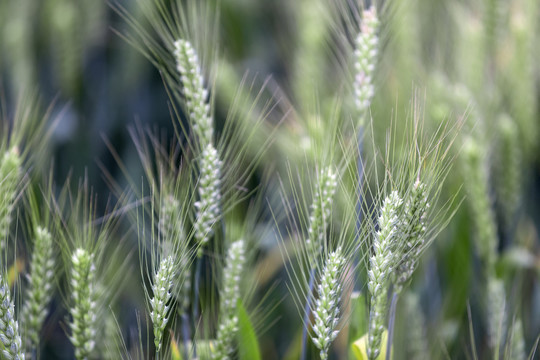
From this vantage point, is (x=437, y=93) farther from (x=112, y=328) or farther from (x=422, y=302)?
A: (x=112, y=328)

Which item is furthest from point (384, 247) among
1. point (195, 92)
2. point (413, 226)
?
point (195, 92)

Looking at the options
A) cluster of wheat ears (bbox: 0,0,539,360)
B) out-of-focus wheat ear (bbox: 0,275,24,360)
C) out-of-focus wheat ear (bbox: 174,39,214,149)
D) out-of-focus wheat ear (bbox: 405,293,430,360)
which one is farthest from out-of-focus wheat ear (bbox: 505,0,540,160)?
out-of-focus wheat ear (bbox: 0,275,24,360)

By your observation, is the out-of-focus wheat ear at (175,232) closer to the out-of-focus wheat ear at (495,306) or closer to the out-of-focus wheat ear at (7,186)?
the out-of-focus wheat ear at (7,186)

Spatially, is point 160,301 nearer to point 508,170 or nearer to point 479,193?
point 479,193

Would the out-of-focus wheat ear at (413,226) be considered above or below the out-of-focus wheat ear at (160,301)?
above

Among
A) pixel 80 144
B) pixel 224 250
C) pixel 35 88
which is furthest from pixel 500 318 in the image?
pixel 35 88

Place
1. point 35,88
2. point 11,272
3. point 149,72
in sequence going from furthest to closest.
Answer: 1. point 149,72
2. point 35,88
3. point 11,272

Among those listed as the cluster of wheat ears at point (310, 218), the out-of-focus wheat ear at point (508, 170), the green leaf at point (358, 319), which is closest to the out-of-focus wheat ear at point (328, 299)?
the cluster of wheat ears at point (310, 218)
